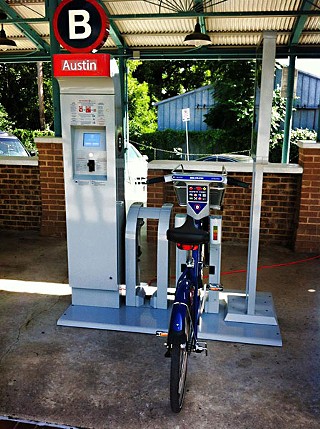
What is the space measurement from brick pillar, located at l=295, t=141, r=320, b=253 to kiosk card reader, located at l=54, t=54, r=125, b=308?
2.61 m

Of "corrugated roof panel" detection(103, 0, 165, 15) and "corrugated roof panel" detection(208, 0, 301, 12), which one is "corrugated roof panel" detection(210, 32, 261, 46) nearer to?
"corrugated roof panel" detection(208, 0, 301, 12)

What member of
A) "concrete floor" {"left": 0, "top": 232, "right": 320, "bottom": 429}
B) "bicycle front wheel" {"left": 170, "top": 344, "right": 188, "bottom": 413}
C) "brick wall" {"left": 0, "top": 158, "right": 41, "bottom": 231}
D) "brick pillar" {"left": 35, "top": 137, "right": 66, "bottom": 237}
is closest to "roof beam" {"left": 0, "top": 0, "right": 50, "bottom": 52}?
"brick wall" {"left": 0, "top": 158, "right": 41, "bottom": 231}

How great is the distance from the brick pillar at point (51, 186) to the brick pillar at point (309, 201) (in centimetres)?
316

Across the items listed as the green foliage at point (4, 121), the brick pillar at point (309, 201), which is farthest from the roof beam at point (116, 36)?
the green foliage at point (4, 121)

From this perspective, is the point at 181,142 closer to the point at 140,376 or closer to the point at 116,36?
the point at 116,36

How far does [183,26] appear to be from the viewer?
827 centimetres

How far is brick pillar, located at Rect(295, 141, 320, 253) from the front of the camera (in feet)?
17.8

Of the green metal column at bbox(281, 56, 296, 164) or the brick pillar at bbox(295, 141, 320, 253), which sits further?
the green metal column at bbox(281, 56, 296, 164)

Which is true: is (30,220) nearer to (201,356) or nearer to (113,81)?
(113,81)

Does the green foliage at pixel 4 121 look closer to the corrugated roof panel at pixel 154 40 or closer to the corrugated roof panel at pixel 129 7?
the corrugated roof panel at pixel 154 40

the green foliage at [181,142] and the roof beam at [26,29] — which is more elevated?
the roof beam at [26,29]

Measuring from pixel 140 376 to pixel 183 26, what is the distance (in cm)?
704

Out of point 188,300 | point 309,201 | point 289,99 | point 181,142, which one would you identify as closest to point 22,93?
point 181,142

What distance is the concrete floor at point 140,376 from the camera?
2.63 m
